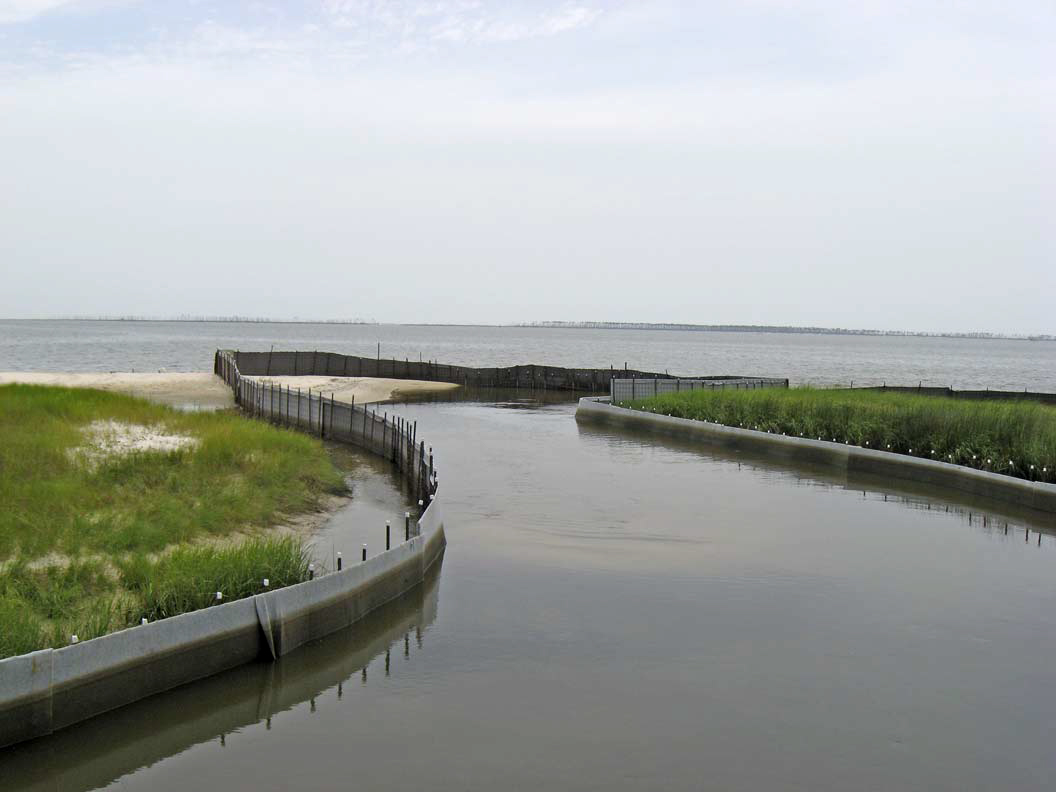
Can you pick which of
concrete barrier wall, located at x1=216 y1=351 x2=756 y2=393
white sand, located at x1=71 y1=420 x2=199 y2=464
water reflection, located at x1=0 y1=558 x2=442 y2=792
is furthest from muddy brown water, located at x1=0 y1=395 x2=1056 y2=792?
concrete barrier wall, located at x1=216 y1=351 x2=756 y2=393

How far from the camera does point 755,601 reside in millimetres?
14258

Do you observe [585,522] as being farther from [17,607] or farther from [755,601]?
[17,607]

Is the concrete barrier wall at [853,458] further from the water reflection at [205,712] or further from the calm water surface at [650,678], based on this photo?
the water reflection at [205,712]

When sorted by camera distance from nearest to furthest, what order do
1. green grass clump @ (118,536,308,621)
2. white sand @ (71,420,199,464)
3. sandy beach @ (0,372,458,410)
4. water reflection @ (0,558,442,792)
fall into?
water reflection @ (0,558,442,792), green grass clump @ (118,536,308,621), white sand @ (71,420,199,464), sandy beach @ (0,372,458,410)

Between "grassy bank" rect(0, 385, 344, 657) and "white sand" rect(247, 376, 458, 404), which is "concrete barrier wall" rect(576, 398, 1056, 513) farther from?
"white sand" rect(247, 376, 458, 404)

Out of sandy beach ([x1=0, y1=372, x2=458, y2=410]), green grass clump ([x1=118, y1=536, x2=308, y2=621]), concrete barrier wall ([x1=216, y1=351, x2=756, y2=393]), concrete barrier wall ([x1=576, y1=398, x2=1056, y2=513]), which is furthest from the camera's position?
concrete barrier wall ([x1=216, y1=351, x2=756, y2=393])

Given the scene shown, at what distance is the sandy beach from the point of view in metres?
50.8

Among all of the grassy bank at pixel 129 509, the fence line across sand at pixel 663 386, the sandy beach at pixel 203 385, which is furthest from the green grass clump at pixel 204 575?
the sandy beach at pixel 203 385

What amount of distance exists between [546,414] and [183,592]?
116 feet

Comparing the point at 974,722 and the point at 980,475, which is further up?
the point at 980,475

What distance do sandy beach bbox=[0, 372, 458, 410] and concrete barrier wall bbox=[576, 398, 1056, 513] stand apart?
2034 centimetres

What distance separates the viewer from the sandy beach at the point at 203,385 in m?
50.8

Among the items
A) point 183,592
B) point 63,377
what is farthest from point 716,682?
point 63,377

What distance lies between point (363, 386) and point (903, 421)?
125 feet
